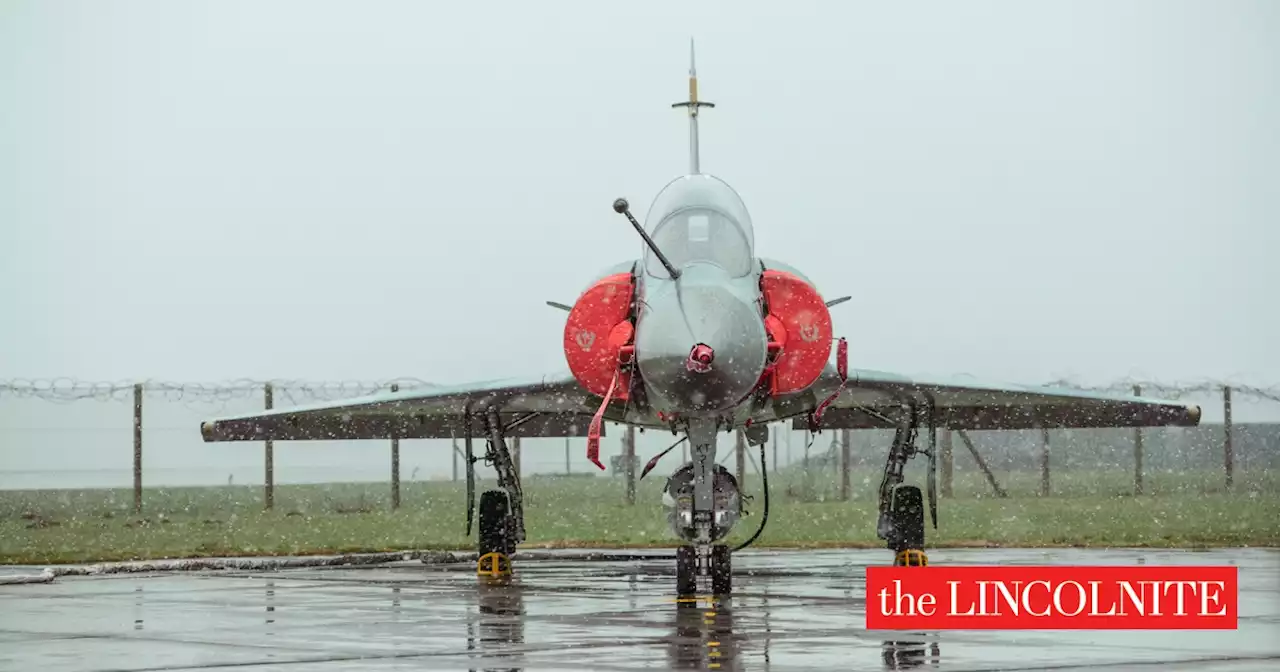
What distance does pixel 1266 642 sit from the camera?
9.99 m

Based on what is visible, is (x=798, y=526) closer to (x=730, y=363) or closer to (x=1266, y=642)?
(x=730, y=363)

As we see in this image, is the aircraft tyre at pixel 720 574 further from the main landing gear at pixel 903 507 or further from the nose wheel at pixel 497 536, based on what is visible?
the nose wheel at pixel 497 536

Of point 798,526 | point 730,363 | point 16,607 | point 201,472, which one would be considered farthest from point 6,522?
point 201,472

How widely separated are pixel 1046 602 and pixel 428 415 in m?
8.11

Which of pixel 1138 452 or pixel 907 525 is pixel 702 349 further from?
pixel 1138 452

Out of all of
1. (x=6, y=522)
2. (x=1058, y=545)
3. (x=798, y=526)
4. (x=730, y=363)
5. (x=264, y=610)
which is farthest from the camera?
(x=6, y=522)

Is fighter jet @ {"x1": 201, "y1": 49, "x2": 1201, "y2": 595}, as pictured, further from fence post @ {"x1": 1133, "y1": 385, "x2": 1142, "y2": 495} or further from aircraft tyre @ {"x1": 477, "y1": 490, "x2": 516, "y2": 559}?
fence post @ {"x1": 1133, "y1": 385, "x2": 1142, "y2": 495}

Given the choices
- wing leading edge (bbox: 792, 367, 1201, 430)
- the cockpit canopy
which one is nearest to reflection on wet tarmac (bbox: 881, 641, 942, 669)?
the cockpit canopy

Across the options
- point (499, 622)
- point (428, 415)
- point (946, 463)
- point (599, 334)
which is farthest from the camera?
point (946, 463)

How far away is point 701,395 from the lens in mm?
12234

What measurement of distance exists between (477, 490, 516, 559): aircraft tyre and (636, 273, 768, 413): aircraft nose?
5315mm

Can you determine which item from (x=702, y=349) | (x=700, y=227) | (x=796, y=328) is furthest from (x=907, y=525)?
(x=702, y=349)

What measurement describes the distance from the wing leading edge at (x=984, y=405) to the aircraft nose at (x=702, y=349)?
2.25 m

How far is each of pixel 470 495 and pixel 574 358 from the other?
4.32 m
